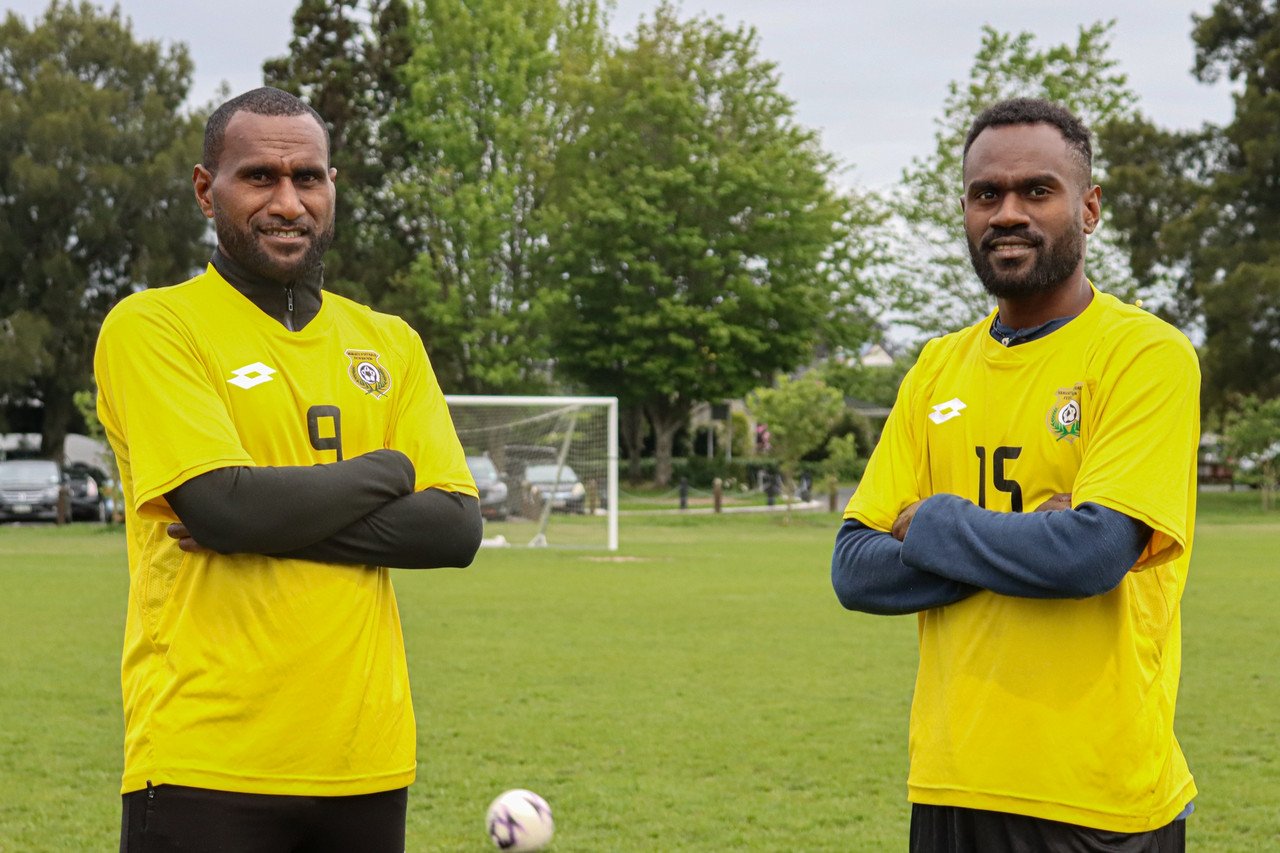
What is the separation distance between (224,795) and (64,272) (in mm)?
46677

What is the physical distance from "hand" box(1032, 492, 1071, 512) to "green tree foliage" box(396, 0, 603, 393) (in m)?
43.6

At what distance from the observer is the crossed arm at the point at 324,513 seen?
289cm

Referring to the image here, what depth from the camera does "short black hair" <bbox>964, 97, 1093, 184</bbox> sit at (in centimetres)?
296

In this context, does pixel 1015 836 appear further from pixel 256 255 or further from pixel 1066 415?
pixel 256 255

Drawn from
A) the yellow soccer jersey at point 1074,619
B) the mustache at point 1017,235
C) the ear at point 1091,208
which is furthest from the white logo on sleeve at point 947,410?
the ear at point 1091,208

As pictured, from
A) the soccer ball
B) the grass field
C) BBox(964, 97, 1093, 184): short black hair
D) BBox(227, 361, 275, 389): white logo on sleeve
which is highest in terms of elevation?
BBox(964, 97, 1093, 184): short black hair

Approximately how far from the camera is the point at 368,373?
320 cm

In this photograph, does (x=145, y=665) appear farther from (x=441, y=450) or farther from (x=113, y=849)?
(x=113, y=849)

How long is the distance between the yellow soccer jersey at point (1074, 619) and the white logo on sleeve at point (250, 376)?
1.45 m

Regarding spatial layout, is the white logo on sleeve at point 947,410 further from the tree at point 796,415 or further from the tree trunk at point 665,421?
the tree trunk at point 665,421

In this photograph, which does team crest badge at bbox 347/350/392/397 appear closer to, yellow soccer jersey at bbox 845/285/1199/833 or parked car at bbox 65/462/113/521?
yellow soccer jersey at bbox 845/285/1199/833

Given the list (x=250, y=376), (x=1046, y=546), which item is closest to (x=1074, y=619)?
(x=1046, y=546)

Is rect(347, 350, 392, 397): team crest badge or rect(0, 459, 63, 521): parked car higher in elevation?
rect(347, 350, 392, 397): team crest badge

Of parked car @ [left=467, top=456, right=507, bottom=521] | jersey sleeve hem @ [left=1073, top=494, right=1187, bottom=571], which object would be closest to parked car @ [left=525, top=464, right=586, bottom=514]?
parked car @ [left=467, top=456, right=507, bottom=521]
